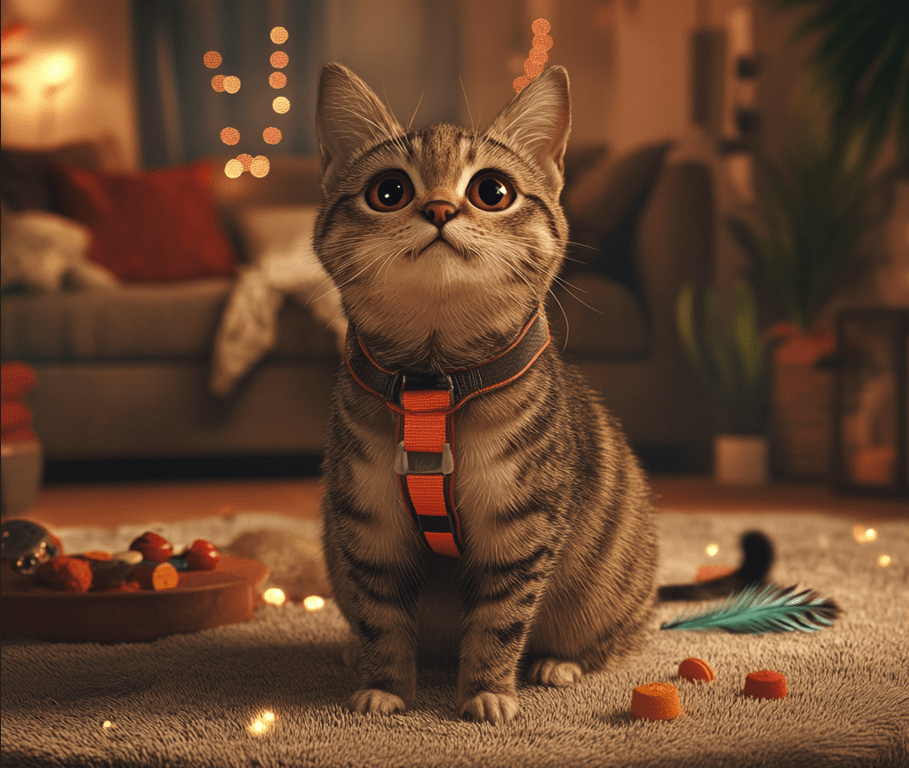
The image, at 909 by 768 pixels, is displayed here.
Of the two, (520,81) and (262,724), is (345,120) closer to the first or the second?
(262,724)

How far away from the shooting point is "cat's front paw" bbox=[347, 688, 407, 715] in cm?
92

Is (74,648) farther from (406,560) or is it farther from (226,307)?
(226,307)

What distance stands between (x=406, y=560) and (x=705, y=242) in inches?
86.9

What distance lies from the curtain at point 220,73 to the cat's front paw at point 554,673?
11.1 feet

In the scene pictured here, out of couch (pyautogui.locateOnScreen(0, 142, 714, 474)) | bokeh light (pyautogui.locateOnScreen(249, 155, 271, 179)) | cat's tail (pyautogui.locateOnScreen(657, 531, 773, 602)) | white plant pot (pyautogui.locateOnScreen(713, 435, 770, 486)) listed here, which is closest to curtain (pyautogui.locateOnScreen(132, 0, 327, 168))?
bokeh light (pyautogui.locateOnScreen(249, 155, 271, 179))

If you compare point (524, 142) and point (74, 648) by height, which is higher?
point (524, 142)

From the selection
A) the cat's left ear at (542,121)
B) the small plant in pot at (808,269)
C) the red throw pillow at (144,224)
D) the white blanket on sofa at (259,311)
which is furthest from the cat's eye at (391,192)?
the red throw pillow at (144,224)

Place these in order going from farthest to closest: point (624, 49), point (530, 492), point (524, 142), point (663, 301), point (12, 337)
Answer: point (624, 49), point (663, 301), point (12, 337), point (524, 142), point (530, 492)

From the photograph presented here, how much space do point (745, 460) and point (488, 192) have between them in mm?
2126

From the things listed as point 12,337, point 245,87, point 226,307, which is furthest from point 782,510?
point 245,87

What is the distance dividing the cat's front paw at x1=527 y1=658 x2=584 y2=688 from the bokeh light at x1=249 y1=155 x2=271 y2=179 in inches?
124

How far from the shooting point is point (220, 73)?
13.3ft

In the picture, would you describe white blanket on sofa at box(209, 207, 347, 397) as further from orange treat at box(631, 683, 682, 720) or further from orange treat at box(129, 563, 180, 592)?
orange treat at box(631, 683, 682, 720)

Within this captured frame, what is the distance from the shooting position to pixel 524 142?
101cm
